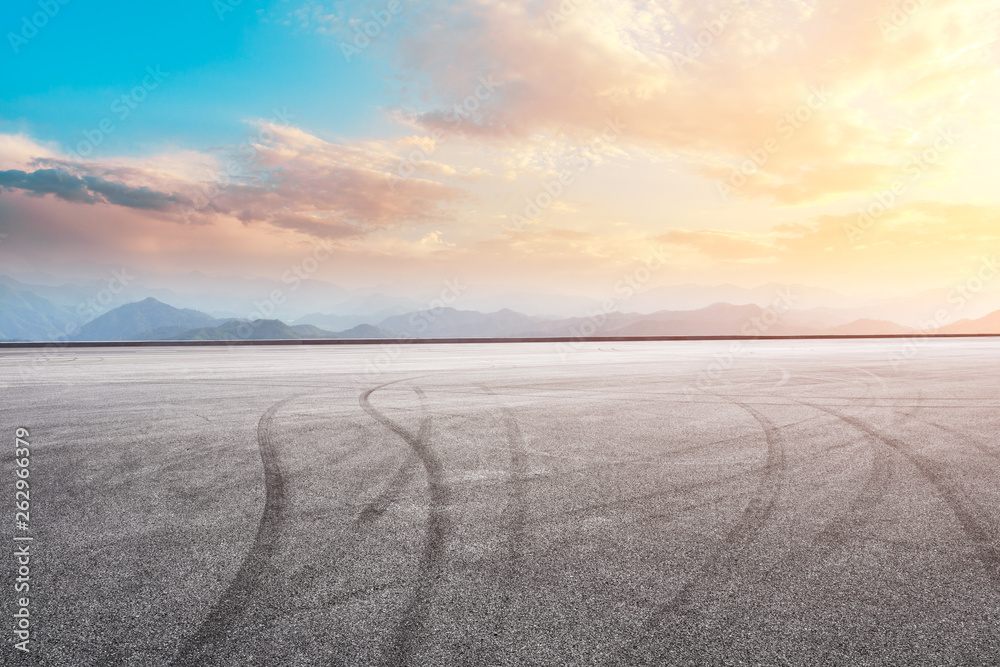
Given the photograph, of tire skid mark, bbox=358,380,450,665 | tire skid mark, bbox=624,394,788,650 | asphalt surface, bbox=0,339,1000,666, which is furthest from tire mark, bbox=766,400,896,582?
tire skid mark, bbox=358,380,450,665

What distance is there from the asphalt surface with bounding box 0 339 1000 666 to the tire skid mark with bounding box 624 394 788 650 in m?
0.02

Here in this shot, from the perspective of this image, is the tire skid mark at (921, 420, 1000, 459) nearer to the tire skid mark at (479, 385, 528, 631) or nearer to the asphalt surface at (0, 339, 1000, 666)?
the asphalt surface at (0, 339, 1000, 666)

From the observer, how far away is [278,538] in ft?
13.3

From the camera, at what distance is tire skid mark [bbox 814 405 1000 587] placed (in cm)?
380

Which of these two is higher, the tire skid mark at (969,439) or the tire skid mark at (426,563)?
the tire skid mark at (969,439)

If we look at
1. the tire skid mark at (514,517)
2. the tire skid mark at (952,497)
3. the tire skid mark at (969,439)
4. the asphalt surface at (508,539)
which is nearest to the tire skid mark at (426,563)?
the asphalt surface at (508,539)

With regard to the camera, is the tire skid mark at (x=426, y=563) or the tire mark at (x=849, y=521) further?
the tire mark at (x=849, y=521)

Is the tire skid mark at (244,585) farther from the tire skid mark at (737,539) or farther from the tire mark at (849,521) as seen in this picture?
the tire mark at (849,521)

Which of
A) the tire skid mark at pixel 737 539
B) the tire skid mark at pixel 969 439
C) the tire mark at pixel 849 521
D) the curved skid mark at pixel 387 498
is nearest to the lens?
the tire skid mark at pixel 737 539

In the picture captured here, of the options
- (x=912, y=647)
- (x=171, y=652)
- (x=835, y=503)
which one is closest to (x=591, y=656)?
(x=912, y=647)

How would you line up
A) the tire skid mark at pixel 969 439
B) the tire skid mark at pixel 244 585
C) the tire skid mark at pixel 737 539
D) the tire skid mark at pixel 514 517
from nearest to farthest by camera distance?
the tire skid mark at pixel 244 585 → the tire skid mark at pixel 737 539 → the tire skid mark at pixel 514 517 → the tire skid mark at pixel 969 439

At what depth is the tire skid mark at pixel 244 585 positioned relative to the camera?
2689 millimetres

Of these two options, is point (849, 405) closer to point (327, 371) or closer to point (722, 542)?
A: point (722, 542)

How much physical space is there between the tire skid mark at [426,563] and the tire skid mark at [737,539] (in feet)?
3.46
